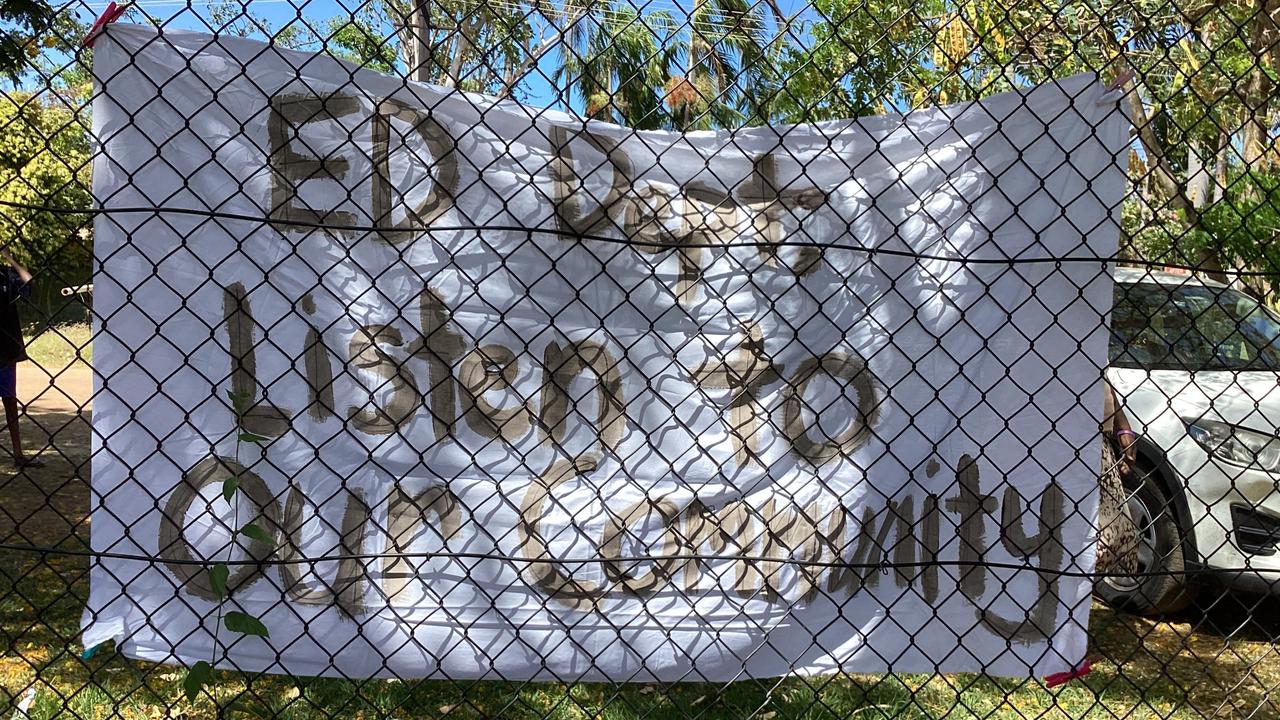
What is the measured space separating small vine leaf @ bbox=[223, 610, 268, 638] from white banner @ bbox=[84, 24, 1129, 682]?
8 centimetres

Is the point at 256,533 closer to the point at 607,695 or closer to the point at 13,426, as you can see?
the point at 607,695

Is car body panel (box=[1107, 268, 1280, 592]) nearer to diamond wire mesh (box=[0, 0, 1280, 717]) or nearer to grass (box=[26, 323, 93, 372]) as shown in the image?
diamond wire mesh (box=[0, 0, 1280, 717])

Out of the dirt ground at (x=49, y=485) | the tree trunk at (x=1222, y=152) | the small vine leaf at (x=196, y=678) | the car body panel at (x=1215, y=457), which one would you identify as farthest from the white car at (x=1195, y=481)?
the dirt ground at (x=49, y=485)

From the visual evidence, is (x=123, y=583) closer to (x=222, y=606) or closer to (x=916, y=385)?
(x=222, y=606)

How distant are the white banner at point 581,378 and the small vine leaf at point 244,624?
8cm

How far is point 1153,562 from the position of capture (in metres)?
4.13

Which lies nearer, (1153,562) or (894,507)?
(894,507)

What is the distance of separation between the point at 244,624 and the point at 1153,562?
3.54m

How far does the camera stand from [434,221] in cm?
234

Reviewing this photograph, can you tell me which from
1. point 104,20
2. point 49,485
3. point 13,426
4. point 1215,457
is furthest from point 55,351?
point 1215,457

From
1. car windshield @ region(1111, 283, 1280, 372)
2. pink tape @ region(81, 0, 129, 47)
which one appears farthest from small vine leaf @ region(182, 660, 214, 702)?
car windshield @ region(1111, 283, 1280, 372)

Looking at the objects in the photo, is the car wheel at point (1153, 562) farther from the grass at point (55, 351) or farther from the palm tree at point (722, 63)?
the grass at point (55, 351)

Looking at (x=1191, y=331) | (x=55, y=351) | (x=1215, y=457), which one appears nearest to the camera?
(x=1215, y=457)

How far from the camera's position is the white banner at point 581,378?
226 cm
